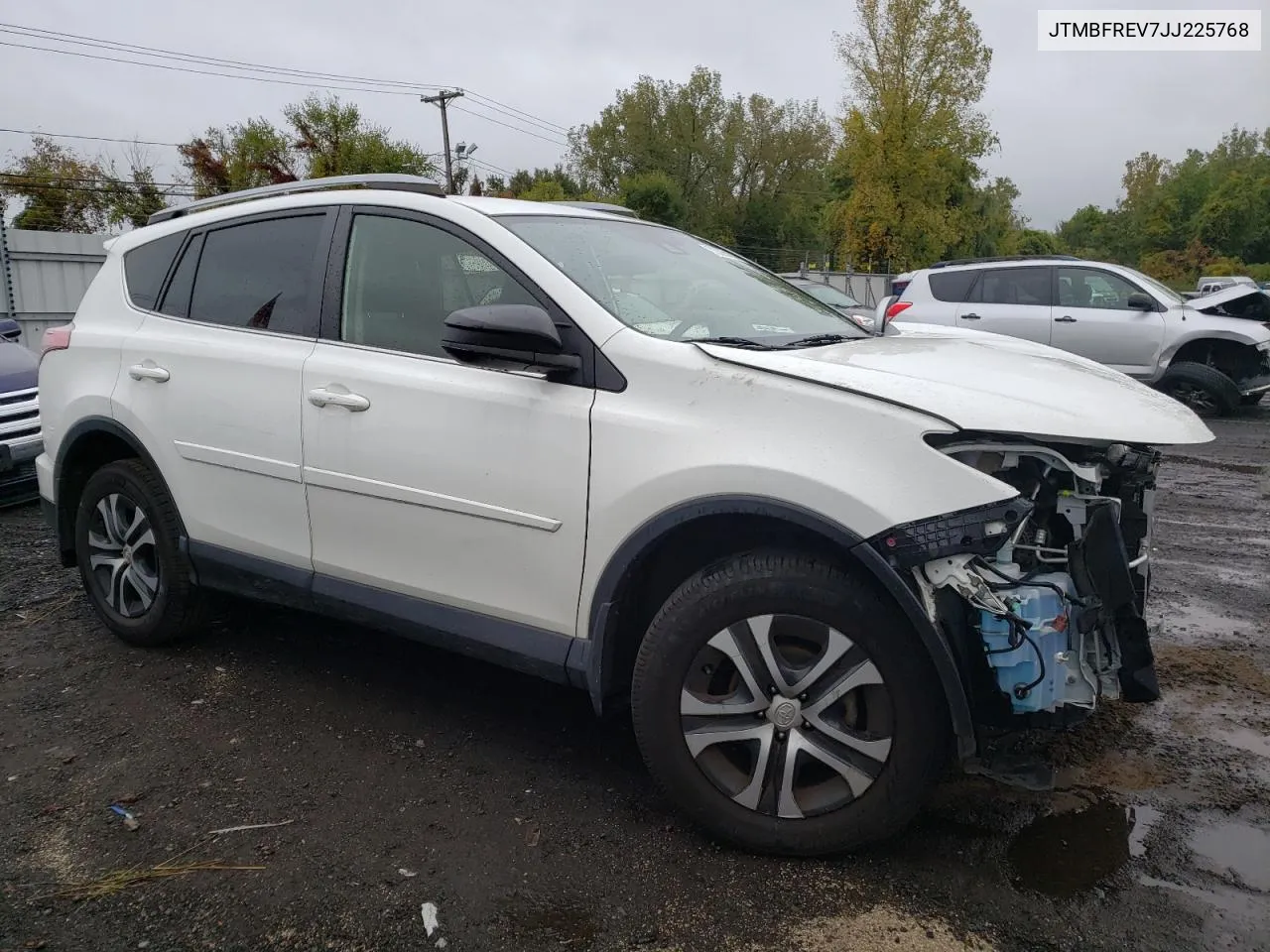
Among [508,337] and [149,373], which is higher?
[508,337]

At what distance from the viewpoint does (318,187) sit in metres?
3.82

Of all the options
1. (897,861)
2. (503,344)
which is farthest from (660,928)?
(503,344)

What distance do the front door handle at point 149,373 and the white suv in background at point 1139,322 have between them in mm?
8246

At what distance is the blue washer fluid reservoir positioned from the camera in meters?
2.35

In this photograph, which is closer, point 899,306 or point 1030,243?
point 899,306

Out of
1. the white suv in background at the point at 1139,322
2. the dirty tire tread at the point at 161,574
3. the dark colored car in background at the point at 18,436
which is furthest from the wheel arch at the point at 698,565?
the white suv in background at the point at 1139,322

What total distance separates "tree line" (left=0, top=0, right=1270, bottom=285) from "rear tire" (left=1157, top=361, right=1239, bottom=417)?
62.2ft

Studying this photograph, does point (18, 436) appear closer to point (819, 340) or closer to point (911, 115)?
point (819, 340)

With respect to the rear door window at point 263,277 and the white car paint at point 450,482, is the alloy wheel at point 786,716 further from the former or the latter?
the rear door window at point 263,277

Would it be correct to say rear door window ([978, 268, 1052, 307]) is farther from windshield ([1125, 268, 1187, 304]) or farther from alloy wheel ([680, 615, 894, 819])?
alloy wheel ([680, 615, 894, 819])

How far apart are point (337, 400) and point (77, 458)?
1.79 m

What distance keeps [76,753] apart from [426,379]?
1762mm

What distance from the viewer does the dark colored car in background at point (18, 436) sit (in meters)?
6.75

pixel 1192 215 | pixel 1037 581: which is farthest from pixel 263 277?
pixel 1192 215
